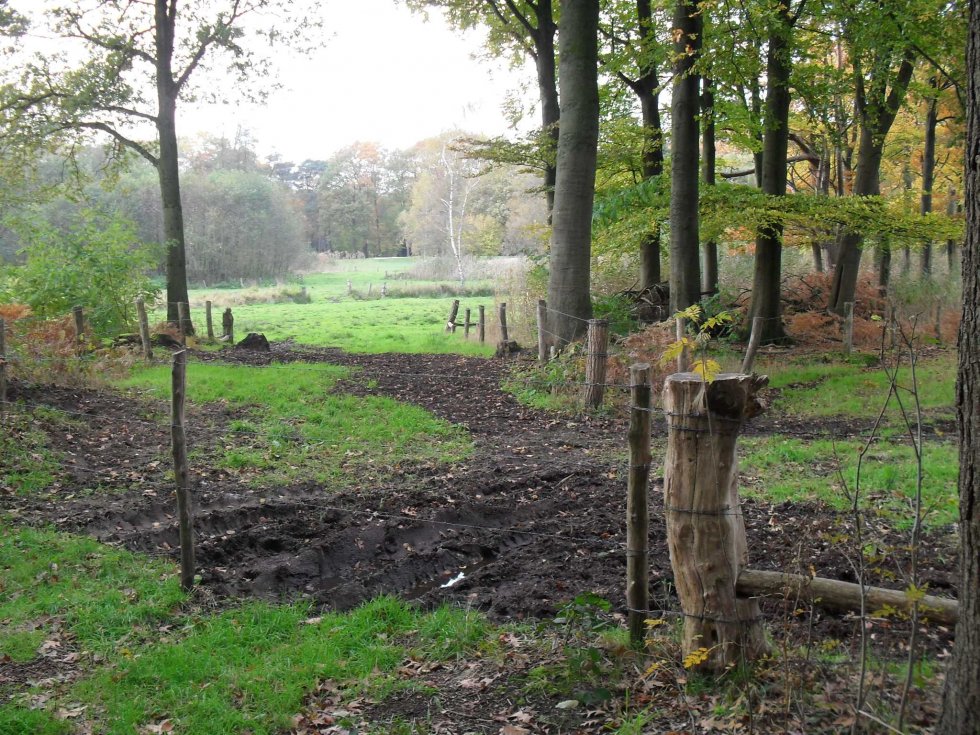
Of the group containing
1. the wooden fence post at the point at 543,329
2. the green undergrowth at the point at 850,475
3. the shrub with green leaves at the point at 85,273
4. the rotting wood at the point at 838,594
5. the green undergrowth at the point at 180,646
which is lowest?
the green undergrowth at the point at 180,646

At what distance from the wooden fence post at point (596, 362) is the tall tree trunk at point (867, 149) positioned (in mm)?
9988

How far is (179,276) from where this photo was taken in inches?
875

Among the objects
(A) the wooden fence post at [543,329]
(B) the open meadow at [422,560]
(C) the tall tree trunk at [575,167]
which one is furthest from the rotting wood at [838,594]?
(A) the wooden fence post at [543,329]

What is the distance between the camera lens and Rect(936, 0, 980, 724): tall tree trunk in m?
2.78

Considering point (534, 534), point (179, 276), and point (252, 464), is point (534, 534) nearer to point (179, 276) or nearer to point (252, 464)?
point (252, 464)

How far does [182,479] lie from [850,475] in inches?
257

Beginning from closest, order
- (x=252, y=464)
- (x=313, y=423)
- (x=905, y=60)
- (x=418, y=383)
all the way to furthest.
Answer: (x=252, y=464) < (x=313, y=423) < (x=418, y=383) < (x=905, y=60)

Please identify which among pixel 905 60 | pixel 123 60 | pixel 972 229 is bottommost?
pixel 972 229

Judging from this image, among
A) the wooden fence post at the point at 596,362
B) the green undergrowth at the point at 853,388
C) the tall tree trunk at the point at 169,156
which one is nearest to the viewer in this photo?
the wooden fence post at the point at 596,362

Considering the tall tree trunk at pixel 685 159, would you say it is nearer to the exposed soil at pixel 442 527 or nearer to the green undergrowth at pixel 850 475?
the exposed soil at pixel 442 527

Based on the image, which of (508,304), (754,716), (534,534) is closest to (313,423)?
(534,534)

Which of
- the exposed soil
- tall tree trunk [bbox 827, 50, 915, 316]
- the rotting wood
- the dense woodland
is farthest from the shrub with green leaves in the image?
tall tree trunk [bbox 827, 50, 915, 316]

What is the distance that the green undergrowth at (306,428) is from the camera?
9555 mm

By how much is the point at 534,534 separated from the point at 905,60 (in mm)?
17398
